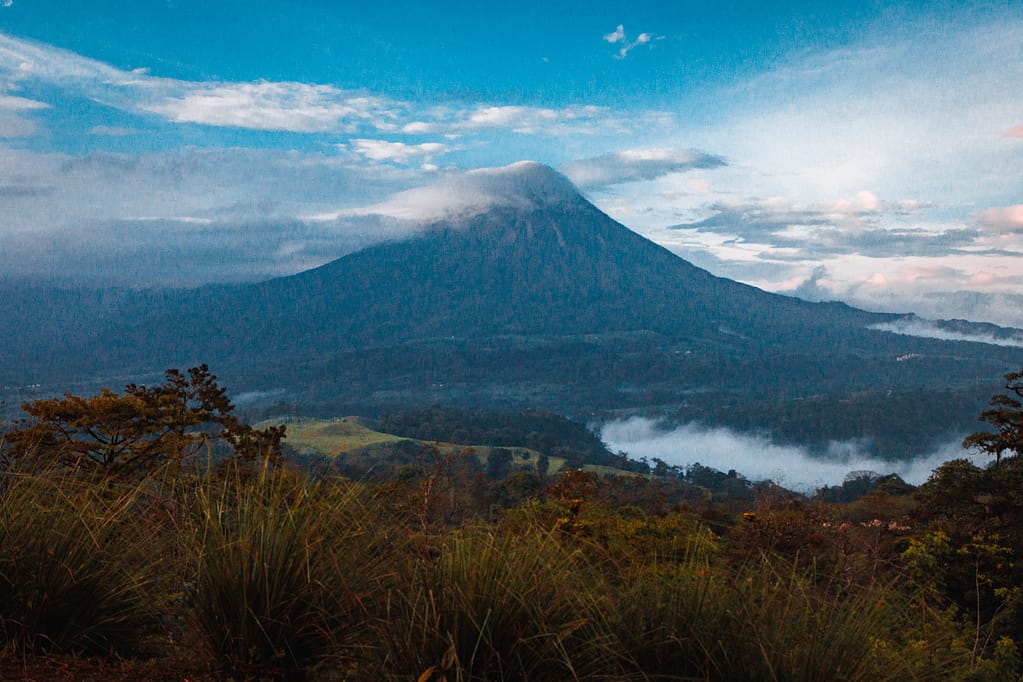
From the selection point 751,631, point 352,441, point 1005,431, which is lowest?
point 352,441

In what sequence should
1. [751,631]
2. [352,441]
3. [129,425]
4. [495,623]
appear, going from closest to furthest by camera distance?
[495,623]
[751,631]
[129,425]
[352,441]

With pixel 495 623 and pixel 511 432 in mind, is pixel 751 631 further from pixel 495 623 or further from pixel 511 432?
pixel 511 432

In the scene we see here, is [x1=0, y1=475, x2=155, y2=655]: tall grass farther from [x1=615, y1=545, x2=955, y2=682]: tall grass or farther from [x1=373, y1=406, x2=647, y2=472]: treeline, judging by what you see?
[x1=373, y1=406, x2=647, y2=472]: treeline

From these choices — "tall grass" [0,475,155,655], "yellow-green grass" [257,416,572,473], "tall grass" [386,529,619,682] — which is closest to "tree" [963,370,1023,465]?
"tall grass" [386,529,619,682]

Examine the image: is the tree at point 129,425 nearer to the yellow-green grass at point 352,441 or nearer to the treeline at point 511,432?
the yellow-green grass at point 352,441

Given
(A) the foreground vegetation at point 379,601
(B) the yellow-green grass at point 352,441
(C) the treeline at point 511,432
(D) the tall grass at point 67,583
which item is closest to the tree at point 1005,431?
(A) the foreground vegetation at point 379,601

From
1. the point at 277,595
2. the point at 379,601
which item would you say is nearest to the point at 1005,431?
the point at 379,601
